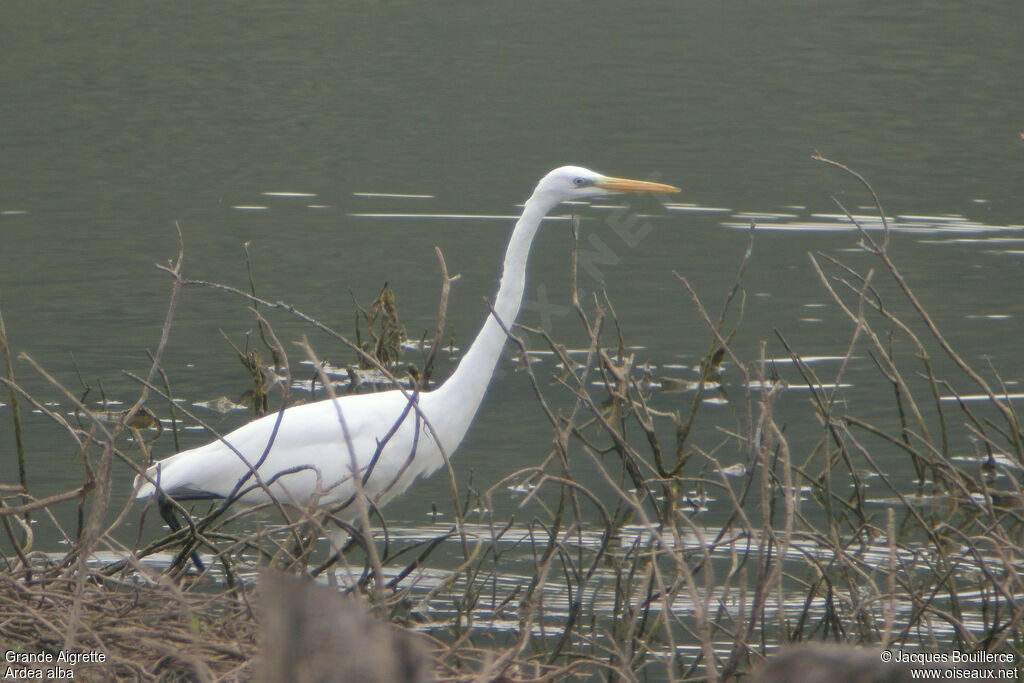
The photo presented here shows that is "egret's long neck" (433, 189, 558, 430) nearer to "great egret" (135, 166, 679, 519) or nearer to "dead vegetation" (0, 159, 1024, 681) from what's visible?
"great egret" (135, 166, 679, 519)

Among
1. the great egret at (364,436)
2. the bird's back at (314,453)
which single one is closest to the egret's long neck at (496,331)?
the great egret at (364,436)

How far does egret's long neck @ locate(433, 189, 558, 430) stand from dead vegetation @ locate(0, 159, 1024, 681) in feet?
0.53

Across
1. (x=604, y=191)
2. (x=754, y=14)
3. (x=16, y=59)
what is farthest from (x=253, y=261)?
(x=754, y=14)

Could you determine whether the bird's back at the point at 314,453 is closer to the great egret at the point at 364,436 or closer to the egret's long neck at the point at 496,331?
the great egret at the point at 364,436

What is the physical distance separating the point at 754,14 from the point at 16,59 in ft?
40.4

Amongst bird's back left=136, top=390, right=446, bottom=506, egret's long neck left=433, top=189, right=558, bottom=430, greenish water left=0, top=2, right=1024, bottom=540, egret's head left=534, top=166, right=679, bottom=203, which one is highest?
egret's head left=534, top=166, right=679, bottom=203

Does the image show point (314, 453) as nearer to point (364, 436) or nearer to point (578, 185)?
point (364, 436)

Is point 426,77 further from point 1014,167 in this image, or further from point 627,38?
point 1014,167

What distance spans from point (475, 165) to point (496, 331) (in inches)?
382

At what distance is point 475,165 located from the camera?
1398cm

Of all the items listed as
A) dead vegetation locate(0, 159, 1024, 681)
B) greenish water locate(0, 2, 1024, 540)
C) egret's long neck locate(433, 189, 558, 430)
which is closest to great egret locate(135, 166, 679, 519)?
egret's long neck locate(433, 189, 558, 430)

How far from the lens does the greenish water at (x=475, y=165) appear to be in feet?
26.1

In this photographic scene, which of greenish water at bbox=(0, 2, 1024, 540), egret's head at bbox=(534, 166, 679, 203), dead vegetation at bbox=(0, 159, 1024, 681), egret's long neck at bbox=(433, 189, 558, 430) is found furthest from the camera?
greenish water at bbox=(0, 2, 1024, 540)

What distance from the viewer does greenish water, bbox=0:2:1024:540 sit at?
7.96 meters
